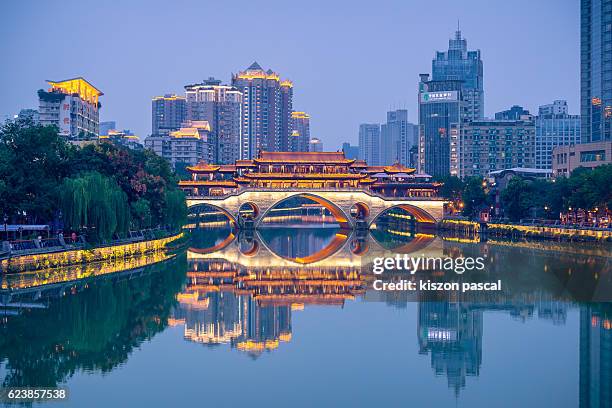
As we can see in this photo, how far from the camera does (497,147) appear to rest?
4688 inches

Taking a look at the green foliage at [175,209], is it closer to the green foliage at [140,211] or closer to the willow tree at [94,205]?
the green foliage at [140,211]

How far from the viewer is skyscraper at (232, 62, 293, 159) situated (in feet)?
522

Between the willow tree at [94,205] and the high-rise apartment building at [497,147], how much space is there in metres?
86.9

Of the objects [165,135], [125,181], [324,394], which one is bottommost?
[324,394]

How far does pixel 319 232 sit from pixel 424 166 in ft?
291

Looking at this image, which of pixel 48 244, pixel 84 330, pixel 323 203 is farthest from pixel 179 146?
pixel 84 330

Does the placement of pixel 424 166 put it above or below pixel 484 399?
above

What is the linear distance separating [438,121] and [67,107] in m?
82.8

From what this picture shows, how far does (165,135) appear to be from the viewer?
124 meters

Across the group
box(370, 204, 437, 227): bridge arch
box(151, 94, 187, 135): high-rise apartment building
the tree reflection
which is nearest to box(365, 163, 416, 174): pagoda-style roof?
box(370, 204, 437, 227): bridge arch

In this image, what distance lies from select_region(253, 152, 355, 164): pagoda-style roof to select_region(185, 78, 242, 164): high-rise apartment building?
67.7m

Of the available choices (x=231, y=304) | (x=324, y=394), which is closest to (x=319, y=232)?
(x=231, y=304)

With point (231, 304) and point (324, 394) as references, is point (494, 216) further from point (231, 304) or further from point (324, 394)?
point (324, 394)

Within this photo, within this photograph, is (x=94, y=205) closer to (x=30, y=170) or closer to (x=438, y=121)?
(x=30, y=170)
